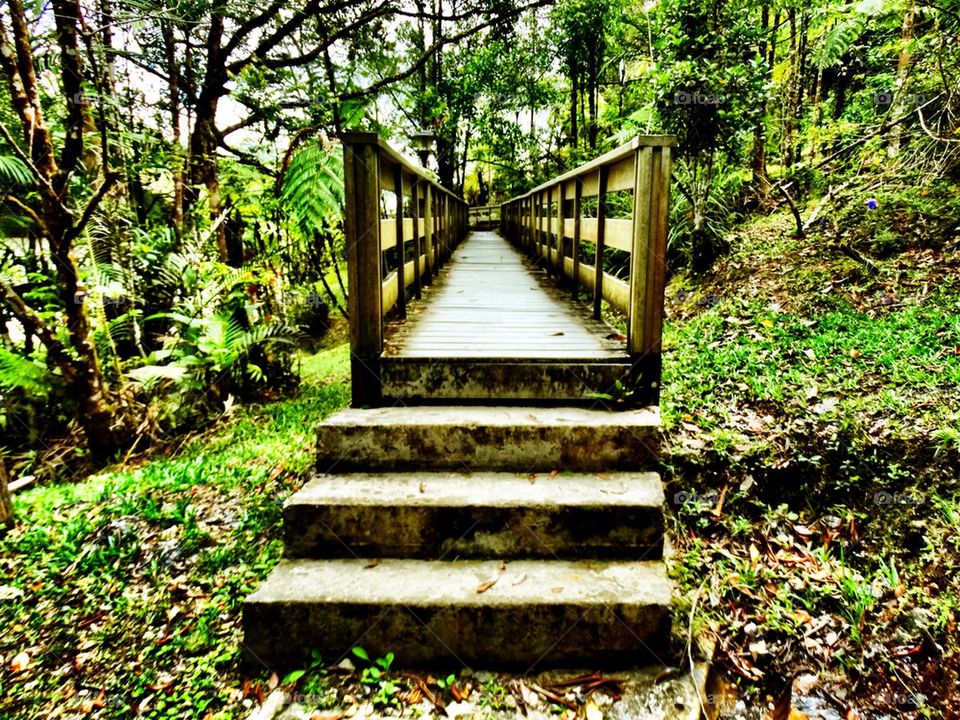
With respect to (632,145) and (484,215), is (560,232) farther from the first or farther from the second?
(484,215)

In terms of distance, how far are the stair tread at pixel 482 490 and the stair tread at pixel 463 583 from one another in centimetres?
28

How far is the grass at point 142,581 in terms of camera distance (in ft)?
7.75

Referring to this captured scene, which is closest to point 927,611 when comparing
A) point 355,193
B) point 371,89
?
point 355,193

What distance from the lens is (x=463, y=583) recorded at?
96.3 inches

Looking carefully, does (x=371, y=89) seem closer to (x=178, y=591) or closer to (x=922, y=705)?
(x=178, y=591)

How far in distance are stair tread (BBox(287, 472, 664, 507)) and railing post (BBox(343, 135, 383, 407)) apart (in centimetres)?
62

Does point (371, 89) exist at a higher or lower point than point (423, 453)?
higher

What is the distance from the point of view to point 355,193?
10.3 ft

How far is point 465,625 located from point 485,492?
63 centimetres

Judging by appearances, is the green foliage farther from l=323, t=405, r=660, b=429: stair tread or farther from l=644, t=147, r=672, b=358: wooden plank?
l=644, t=147, r=672, b=358: wooden plank

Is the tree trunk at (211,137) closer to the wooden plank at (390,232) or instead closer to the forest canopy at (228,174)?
the forest canopy at (228,174)

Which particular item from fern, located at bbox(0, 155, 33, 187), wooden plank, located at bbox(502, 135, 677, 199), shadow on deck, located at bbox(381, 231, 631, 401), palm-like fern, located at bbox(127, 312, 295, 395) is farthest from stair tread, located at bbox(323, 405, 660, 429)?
fern, located at bbox(0, 155, 33, 187)

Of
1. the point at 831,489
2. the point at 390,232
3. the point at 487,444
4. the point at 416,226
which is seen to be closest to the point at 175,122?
the point at 416,226

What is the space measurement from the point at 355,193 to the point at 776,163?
31.6ft
